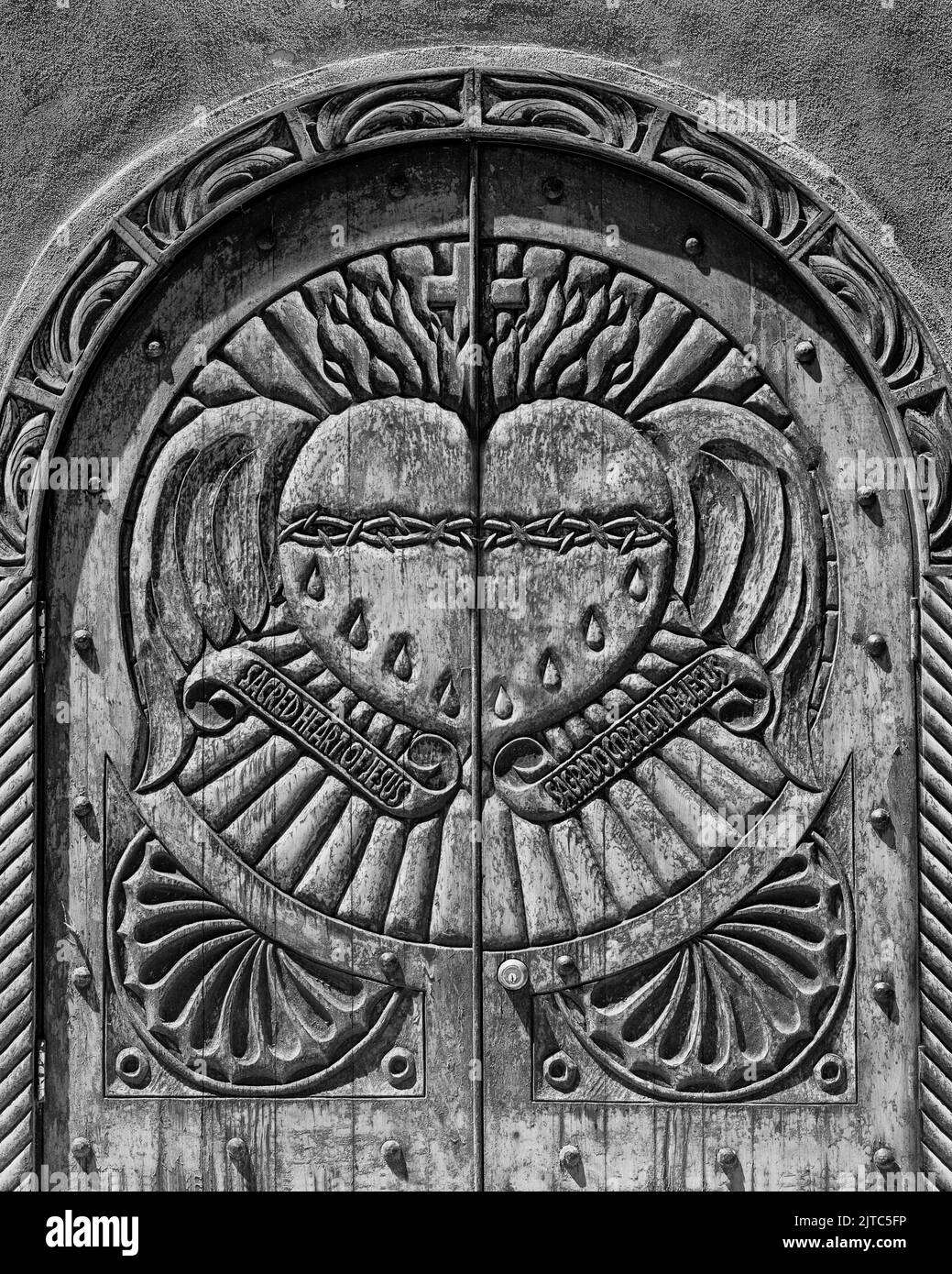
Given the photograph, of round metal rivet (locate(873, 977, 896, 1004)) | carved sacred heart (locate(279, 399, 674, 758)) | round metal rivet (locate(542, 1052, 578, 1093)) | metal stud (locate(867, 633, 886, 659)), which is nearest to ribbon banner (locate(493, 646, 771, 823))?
carved sacred heart (locate(279, 399, 674, 758))

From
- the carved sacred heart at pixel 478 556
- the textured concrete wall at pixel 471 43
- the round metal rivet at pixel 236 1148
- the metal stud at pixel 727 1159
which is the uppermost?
the textured concrete wall at pixel 471 43

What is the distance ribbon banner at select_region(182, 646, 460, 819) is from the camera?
404 cm

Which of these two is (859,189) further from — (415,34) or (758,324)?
(415,34)

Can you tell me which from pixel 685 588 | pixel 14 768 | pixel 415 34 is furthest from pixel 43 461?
pixel 685 588

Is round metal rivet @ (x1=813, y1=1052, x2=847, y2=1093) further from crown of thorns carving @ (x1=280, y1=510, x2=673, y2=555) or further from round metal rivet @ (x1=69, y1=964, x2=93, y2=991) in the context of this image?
round metal rivet @ (x1=69, y1=964, x2=93, y2=991)

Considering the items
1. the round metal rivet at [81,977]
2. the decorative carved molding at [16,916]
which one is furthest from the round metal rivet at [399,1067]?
the decorative carved molding at [16,916]

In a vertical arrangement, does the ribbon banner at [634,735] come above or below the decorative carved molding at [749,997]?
above

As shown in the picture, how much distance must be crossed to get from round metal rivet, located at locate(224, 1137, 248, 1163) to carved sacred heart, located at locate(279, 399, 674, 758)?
1.24 meters

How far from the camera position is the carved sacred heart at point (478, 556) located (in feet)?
13.2

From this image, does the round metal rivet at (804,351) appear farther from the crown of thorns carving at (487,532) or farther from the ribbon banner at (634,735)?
the ribbon banner at (634,735)

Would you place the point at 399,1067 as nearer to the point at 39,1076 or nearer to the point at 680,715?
the point at 39,1076

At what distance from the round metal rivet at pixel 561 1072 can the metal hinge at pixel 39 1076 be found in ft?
4.49

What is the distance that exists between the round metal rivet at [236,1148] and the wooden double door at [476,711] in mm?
29

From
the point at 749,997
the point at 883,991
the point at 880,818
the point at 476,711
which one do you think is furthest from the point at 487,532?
the point at 883,991
